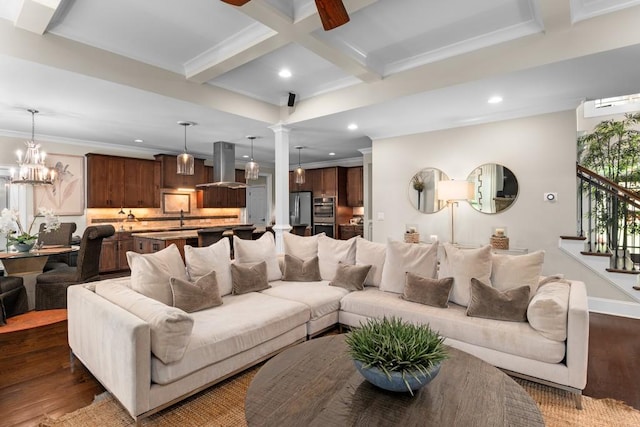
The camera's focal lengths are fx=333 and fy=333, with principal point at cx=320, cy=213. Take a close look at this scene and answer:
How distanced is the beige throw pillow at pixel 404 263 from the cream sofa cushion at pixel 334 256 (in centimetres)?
46

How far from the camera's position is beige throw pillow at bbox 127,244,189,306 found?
255cm

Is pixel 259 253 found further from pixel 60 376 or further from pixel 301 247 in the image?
pixel 60 376

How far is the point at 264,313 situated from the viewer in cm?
265

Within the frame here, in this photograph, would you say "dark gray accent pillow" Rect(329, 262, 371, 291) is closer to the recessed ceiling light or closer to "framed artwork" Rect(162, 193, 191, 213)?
the recessed ceiling light

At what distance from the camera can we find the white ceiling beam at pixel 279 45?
244 centimetres

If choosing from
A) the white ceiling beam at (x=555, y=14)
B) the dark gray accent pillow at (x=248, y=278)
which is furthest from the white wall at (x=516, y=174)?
the dark gray accent pillow at (x=248, y=278)

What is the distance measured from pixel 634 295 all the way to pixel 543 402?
8.65 ft

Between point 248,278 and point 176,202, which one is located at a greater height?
point 176,202

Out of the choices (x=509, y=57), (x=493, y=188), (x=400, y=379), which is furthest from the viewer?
(x=493, y=188)

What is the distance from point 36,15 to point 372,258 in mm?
3610

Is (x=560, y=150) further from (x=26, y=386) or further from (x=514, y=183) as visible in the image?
(x=26, y=386)

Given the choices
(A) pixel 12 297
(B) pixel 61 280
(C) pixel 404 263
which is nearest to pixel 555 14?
(C) pixel 404 263

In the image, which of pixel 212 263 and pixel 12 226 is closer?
pixel 212 263

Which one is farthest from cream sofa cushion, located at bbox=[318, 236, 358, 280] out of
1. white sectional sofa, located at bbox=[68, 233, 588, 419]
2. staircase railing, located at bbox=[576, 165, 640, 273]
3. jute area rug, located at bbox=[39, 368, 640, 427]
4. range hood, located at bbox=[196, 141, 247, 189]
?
range hood, located at bbox=[196, 141, 247, 189]
